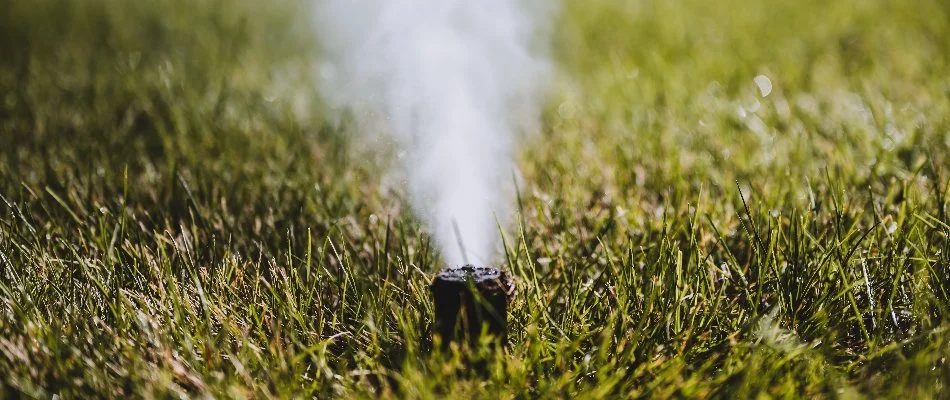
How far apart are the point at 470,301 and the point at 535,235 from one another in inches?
24.0

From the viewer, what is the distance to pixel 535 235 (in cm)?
192

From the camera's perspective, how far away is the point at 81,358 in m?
1.33

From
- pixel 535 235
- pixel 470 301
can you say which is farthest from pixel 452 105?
pixel 470 301

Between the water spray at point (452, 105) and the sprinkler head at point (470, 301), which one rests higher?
the water spray at point (452, 105)

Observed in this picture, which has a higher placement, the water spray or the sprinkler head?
the water spray

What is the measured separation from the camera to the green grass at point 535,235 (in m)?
1.38

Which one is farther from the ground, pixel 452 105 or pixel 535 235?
pixel 452 105

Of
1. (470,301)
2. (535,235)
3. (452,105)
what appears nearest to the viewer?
(470,301)

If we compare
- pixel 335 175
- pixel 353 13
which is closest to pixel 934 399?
pixel 335 175

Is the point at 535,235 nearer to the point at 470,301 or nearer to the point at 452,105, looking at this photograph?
the point at 470,301

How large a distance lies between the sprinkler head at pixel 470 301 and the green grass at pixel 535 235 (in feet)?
0.22

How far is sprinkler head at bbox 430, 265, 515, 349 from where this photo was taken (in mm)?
1319

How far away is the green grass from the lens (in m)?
1.38

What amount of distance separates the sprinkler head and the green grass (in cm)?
7
